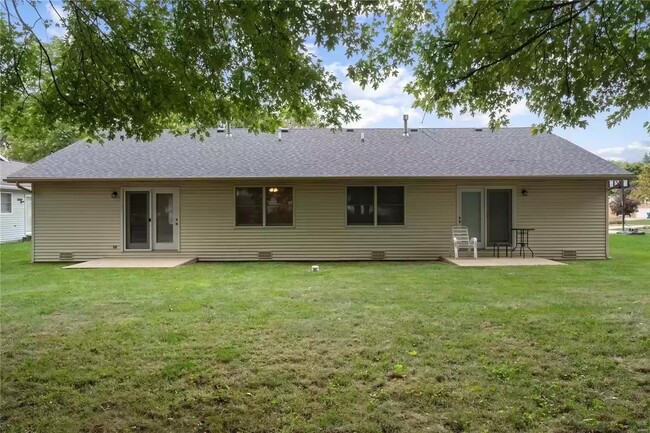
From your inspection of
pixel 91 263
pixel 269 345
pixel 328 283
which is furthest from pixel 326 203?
pixel 269 345

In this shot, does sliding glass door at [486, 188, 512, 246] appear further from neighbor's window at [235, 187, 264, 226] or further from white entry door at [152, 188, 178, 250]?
white entry door at [152, 188, 178, 250]

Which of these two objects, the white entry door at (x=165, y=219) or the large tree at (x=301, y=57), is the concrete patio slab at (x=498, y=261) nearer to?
the large tree at (x=301, y=57)

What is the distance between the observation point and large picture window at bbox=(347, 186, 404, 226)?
12.1m

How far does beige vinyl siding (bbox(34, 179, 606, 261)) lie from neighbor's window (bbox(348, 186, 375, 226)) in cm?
20

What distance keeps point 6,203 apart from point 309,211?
14.2m

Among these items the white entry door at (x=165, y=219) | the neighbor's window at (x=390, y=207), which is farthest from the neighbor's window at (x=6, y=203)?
the neighbor's window at (x=390, y=207)

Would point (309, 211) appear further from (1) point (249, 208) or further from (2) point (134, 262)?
(2) point (134, 262)

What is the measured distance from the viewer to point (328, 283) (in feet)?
27.2

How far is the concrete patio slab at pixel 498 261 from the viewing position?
34.3 feet

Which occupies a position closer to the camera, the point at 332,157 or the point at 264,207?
the point at 264,207

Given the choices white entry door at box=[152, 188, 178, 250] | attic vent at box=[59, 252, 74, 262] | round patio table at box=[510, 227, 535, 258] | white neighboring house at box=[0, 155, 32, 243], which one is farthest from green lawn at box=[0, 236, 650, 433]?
white neighboring house at box=[0, 155, 32, 243]

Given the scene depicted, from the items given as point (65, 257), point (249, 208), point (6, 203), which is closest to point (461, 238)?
point (249, 208)

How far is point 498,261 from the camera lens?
10961 millimetres

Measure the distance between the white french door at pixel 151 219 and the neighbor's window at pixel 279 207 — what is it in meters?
2.42
